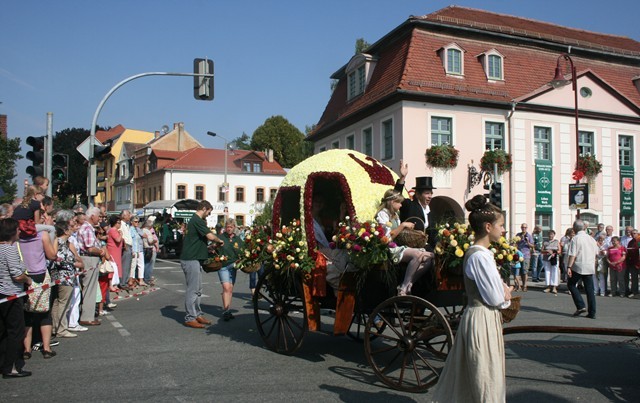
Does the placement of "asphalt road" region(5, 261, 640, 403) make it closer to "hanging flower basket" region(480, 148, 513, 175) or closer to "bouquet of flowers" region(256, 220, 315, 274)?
"bouquet of flowers" region(256, 220, 315, 274)

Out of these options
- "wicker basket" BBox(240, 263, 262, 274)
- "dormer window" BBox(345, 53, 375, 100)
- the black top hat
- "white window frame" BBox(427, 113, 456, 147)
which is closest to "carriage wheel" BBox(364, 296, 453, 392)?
the black top hat

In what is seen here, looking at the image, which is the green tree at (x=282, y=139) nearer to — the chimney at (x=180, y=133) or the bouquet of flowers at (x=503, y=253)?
the chimney at (x=180, y=133)

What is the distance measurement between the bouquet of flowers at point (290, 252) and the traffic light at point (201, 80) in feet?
33.7

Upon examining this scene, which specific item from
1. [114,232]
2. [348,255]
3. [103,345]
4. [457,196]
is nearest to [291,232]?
[348,255]

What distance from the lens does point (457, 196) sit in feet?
82.1

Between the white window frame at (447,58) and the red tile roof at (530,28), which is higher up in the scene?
the red tile roof at (530,28)

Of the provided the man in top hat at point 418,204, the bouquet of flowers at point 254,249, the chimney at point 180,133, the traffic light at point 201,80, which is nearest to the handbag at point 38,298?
the bouquet of flowers at point 254,249

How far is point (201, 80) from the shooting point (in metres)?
16.5

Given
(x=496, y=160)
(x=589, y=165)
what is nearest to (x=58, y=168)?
(x=496, y=160)

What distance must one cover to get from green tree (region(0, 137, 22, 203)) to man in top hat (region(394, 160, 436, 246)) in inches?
1207

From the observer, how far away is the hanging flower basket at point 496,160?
2488 cm

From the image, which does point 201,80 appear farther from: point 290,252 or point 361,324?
point 290,252

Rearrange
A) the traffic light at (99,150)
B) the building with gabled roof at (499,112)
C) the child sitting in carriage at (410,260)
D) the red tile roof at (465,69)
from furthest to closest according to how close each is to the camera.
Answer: the building with gabled roof at (499,112), the red tile roof at (465,69), the traffic light at (99,150), the child sitting in carriage at (410,260)

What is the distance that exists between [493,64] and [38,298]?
23.7 metres
